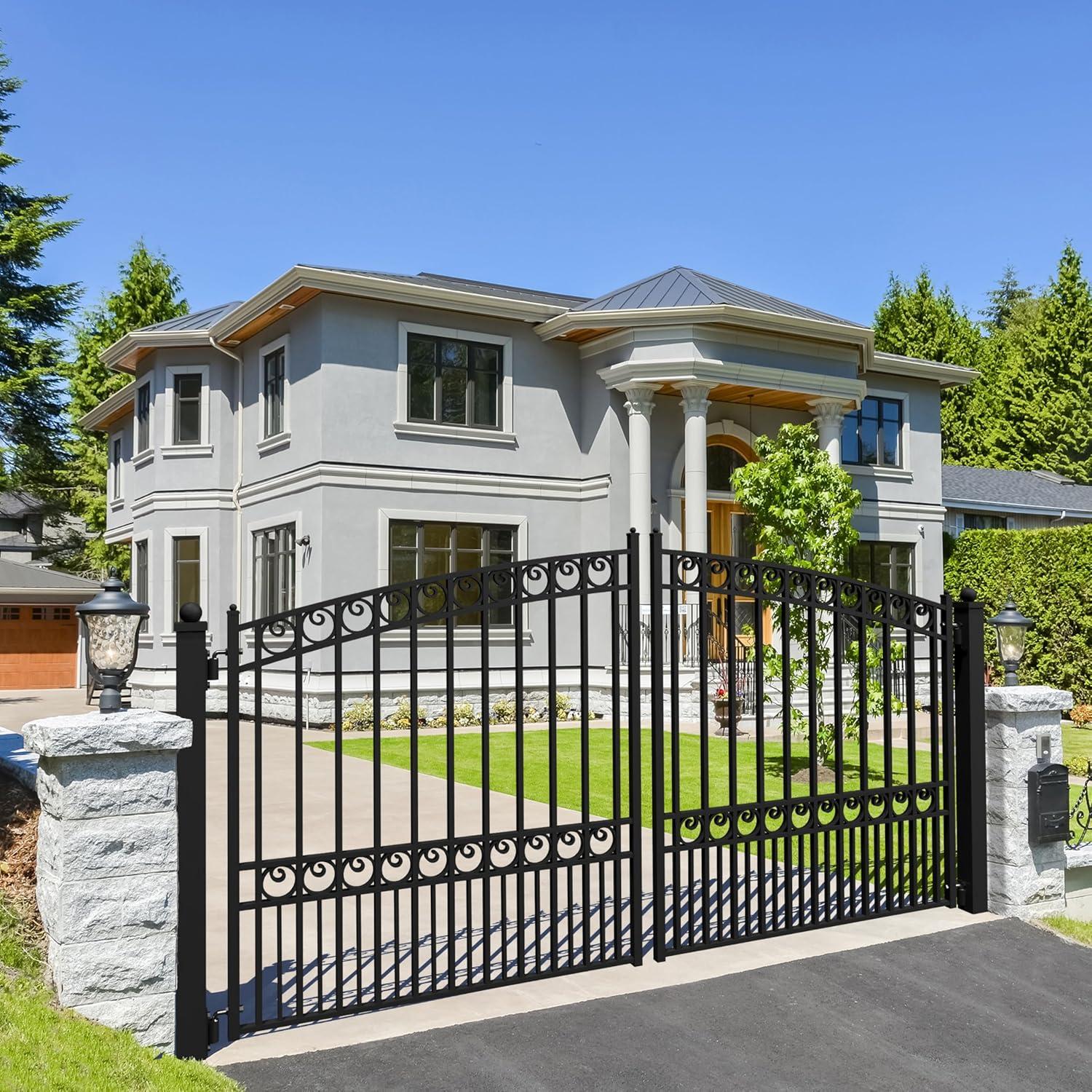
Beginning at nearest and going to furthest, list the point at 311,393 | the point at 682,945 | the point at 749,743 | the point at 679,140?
the point at 682,945 → the point at 679,140 → the point at 749,743 → the point at 311,393

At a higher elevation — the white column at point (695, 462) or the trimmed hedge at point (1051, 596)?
the white column at point (695, 462)

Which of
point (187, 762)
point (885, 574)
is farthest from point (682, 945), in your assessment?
point (885, 574)

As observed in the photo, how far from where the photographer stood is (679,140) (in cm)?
1312

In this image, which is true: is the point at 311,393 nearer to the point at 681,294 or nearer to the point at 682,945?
the point at 681,294

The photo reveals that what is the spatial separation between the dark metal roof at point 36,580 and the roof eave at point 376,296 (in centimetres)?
1209

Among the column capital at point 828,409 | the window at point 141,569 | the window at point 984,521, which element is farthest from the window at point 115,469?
the window at point 984,521

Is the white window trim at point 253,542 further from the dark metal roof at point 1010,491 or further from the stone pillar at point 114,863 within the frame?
the dark metal roof at point 1010,491

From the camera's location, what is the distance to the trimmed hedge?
20.5m

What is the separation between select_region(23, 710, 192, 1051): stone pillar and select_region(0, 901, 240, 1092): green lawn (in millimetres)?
103

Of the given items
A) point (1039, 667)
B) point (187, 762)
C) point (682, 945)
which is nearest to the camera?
point (187, 762)

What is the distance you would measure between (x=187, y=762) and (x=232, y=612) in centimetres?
67

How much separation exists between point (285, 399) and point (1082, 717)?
1471 centimetres

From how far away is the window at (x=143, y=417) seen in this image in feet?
73.2

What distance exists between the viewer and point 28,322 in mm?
27859
